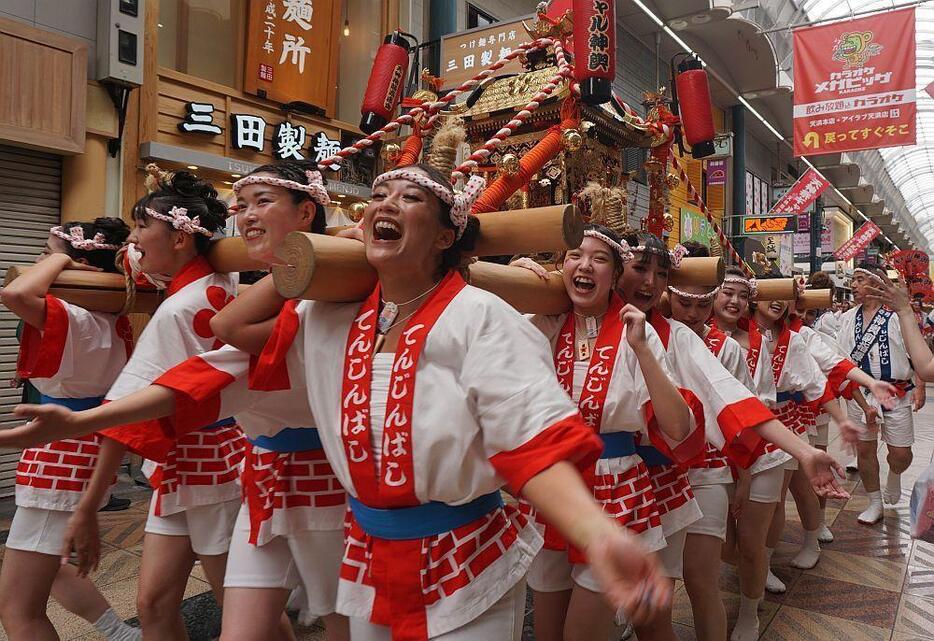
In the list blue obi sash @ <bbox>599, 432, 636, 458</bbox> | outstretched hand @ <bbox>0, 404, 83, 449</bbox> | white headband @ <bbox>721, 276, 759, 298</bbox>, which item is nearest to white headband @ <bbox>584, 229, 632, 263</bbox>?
blue obi sash @ <bbox>599, 432, 636, 458</bbox>

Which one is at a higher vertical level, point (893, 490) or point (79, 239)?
point (79, 239)

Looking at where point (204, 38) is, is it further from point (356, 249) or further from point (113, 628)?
point (356, 249)

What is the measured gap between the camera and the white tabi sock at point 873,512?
559cm

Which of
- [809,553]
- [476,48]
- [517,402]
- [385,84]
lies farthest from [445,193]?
[476,48]

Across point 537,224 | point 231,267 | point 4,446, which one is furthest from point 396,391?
point 231,267

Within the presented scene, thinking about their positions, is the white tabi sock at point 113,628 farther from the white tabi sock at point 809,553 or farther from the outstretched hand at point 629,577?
the white tabi sock at point 809,553

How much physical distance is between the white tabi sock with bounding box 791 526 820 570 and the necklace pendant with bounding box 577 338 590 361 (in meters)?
3.07

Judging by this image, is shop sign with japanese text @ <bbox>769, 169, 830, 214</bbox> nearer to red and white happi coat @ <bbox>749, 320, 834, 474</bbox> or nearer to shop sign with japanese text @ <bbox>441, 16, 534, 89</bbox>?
shop sign with japanese text @ <bbox>441, 16, 534, 89</bbox>

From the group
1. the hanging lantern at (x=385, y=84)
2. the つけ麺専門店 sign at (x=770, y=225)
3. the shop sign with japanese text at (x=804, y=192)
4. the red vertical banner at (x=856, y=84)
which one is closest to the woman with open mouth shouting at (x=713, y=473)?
the hanging lantern at (x=385, y=84)

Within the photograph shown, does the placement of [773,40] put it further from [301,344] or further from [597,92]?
[301,344]

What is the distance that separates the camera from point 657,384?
224cm

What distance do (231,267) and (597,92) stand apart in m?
2.45

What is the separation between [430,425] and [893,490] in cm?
620

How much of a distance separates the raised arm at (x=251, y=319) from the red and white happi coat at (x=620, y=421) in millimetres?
1117
